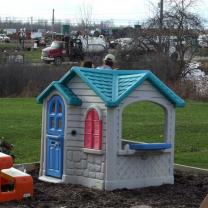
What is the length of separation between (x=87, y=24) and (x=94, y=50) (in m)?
5.90

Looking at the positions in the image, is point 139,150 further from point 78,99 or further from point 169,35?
point 169,35

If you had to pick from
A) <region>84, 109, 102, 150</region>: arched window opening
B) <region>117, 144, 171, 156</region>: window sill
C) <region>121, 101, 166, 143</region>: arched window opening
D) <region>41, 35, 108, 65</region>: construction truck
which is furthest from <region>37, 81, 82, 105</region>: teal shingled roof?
<region>41, 35, 108, 65</region>: construction truck

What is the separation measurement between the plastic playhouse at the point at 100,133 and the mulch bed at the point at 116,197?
186mm

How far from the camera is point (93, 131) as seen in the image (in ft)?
26.3

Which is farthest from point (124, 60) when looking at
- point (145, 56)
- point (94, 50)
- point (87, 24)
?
point (87, 24)

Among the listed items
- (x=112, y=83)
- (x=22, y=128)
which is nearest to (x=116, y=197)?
(x=112, y=83)

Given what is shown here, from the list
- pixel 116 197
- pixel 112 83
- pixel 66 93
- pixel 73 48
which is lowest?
pixel 116 197

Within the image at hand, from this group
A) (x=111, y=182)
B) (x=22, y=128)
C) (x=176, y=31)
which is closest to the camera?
(x=111, y=182)

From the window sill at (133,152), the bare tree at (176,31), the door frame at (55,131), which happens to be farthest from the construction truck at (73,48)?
the window sill at (133,152)

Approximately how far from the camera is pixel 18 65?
88.7ft

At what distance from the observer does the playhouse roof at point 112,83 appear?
790 centimetres

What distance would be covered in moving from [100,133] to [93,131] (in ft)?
0.50

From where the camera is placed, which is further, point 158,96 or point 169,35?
point 169,35

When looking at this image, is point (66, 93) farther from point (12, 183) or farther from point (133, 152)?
point (12, 183)
